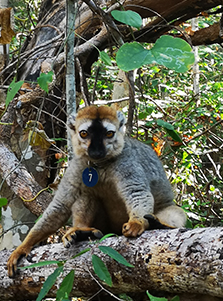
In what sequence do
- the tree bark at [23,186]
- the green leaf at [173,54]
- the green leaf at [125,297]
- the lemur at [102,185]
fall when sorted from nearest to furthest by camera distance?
1. the green leaf at [173,54]
2. the green leaf at [125,297]
3. the lemur at [102,185]
4. the tree bark at [23,186]

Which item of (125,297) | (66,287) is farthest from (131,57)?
(125,297)

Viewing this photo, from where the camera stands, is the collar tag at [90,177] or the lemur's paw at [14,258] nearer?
the lemur's paw at [14,258]

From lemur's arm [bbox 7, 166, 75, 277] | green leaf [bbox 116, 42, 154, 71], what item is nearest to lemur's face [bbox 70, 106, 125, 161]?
lemur's arm [bbox 7, 166, 75, 277]

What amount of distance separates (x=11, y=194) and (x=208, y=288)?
345 cm

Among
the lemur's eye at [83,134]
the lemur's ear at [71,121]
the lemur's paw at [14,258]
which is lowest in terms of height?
the lemur's paw at [14,258]

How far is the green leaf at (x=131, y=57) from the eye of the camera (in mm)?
1655

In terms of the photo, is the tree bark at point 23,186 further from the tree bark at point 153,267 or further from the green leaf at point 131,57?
the green leaf at point 131,57

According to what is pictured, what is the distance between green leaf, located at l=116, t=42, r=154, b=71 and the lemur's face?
1.75m

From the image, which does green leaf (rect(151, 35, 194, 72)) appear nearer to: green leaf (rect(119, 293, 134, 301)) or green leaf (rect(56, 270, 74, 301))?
green leaf (rect(56, 270, 74, 301))

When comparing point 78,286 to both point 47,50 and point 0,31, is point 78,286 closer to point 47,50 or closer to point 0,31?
point 0,31

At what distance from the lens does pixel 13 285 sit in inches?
129

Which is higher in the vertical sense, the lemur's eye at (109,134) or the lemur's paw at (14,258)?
the lemur's eye at (109,134)

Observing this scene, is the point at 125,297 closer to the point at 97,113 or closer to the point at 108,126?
the point at 108,126

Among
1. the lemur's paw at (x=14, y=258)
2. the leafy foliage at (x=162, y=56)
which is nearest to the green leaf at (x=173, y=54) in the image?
the leafy foliage at (x=162, y=56)
